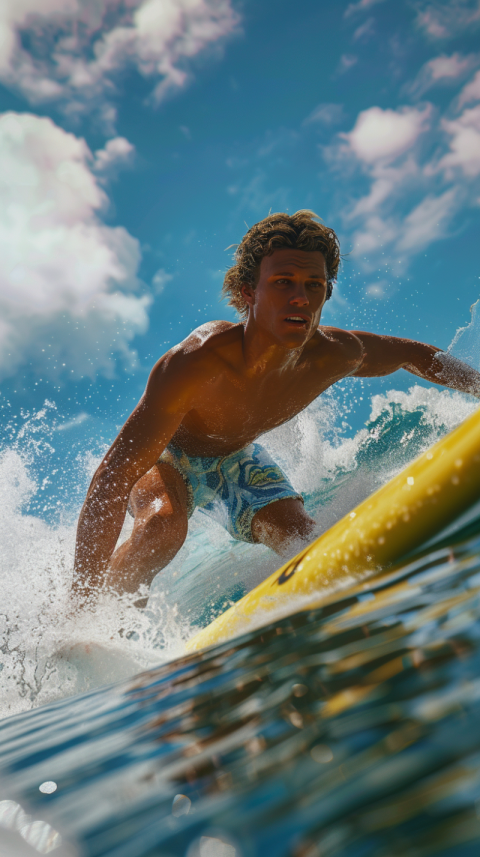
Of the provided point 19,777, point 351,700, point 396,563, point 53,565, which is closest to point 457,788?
point 351,700

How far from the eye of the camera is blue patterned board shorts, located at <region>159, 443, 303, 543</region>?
8.74 ft

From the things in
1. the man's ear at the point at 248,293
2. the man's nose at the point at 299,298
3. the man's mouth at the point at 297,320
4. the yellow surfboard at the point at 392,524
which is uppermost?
the man's ear at the point at 248,293

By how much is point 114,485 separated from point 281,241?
1.42 meters

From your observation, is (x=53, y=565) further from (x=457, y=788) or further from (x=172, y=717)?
(x=457, y=788)

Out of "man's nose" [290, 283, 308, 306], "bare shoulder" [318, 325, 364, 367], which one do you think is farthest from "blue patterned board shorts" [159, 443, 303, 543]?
"man's nose" [290, 283, 308, 306]

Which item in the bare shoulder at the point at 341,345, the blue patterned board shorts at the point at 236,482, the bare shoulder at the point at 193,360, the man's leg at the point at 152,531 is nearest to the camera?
the bare shoulder at the point at 193,360

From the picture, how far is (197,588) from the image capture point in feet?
12.8

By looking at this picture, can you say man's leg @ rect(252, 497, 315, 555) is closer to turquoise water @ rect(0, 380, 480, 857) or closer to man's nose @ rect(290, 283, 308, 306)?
man's nose @ rect(290, 283, 308, 306)

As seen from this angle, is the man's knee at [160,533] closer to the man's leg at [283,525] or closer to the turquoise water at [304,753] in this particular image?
the man's leg at [283,525]

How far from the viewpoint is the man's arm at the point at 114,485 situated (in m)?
1.92

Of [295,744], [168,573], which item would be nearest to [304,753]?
[295,744]

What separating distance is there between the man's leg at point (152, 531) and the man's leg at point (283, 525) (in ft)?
1.42

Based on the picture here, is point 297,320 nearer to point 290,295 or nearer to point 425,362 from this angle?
point 290,295

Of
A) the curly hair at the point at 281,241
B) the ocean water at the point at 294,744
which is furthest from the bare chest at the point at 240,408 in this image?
the ocean water at the point at 294,744
